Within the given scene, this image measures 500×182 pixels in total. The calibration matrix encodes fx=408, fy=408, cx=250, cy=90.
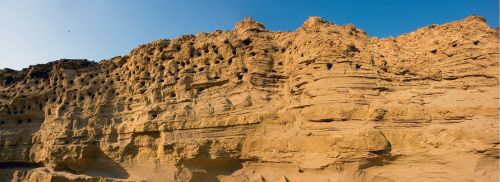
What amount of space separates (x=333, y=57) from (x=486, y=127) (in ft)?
15.5

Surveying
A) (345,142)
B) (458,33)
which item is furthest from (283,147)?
(458,33)

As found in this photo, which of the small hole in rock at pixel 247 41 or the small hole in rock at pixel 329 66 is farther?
the small hole in rock at pixel 247 41

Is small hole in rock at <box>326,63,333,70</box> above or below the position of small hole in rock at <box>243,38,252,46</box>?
below

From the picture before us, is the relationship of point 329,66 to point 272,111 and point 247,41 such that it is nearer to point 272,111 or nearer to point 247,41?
point 272,111

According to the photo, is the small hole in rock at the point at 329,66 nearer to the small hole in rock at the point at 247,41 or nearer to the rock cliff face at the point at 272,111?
the rock cliff face at the point at 272,111

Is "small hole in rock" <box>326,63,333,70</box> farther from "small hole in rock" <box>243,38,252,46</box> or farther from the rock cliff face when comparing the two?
"small hole in rock" <box>243,38,252,46</box>

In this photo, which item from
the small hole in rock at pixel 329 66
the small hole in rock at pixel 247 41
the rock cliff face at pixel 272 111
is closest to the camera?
the rock cliff face at pixel 272 111

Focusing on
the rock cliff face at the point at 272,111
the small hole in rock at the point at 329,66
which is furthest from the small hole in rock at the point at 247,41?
the small hole in rock at the point at 329,66

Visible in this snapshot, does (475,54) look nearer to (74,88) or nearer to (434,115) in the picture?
(434,115)

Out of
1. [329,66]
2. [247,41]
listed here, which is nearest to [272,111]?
[329,66]

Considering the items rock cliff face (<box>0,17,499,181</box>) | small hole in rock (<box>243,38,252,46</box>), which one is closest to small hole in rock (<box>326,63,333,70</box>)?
rock cliff face (<box>0,17,499,181</box>)

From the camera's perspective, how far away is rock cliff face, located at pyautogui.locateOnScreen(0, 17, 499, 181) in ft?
35.9

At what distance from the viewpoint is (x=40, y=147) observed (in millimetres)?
16891

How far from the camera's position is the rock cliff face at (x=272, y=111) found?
11.0 metres
